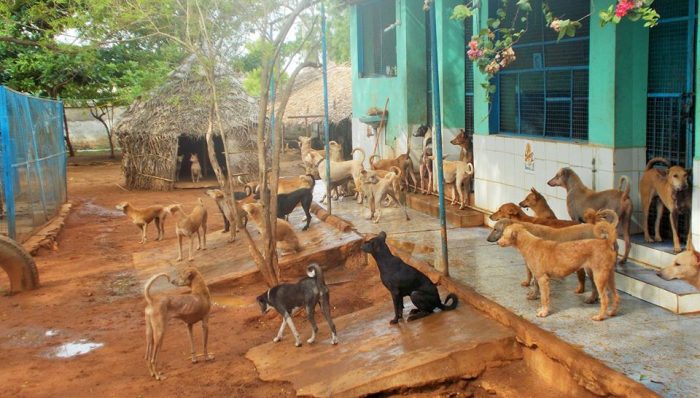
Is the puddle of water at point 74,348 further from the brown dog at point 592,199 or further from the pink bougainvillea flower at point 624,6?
the pink bougainvillea flower at point 624,6

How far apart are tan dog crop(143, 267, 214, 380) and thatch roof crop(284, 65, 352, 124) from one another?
19.2 metres

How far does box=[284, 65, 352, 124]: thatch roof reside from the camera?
86.9 feet

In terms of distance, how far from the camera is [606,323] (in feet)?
20.2

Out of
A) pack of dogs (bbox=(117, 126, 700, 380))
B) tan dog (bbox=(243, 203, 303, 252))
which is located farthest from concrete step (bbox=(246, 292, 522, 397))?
tan dog (bbox=(243, 203, 303, 252))

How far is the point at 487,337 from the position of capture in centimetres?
632

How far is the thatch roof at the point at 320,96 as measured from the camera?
2648 cm

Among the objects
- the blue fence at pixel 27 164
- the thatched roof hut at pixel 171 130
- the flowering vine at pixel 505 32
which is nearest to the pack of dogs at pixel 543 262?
the flowering vine at pixel 505 32

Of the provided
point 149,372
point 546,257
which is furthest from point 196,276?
point 546,257

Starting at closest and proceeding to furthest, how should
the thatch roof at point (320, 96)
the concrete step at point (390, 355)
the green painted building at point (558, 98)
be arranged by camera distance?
1. the concrete step at point (390, 355)
2. the green painted building at point (558, 98)
3. the thatch roof at point (320, 96)

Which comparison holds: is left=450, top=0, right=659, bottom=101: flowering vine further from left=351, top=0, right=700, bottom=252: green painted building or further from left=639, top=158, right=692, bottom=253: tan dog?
left=639, top=158, right=692, bottom=253: tan dog

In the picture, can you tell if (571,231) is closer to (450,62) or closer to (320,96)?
(450,62)

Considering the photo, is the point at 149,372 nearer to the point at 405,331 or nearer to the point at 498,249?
the point at 405,331

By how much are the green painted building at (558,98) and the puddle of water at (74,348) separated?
18.6 ft

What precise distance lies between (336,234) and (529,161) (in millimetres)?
3358
